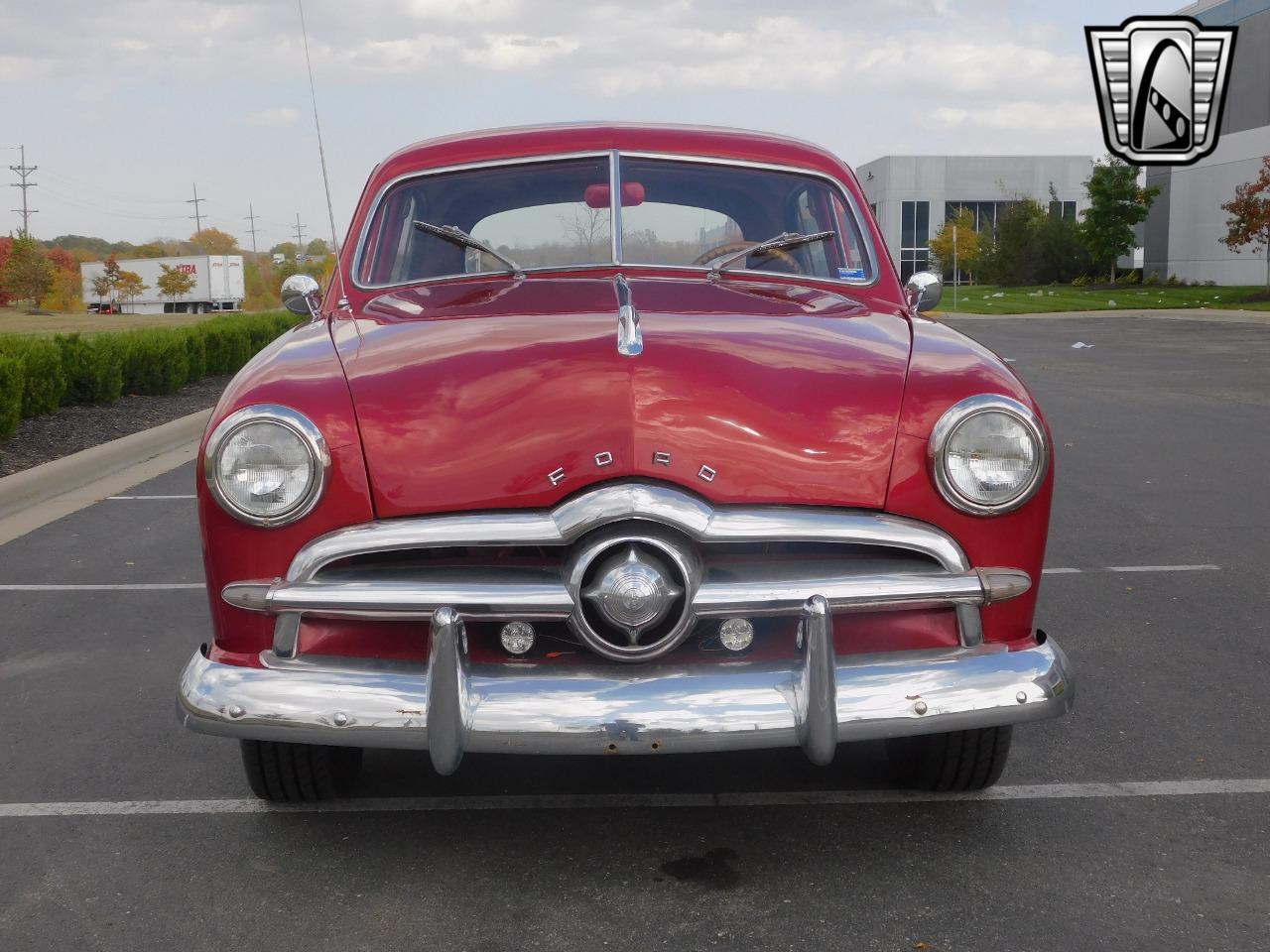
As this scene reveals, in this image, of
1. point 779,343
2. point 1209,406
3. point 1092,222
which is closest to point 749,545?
point 779,343

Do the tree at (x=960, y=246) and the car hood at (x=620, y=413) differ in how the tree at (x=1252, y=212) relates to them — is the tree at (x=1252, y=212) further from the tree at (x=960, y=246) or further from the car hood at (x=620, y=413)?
the car hood at (x=620, y=413)

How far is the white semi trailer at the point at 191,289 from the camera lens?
89175 mm

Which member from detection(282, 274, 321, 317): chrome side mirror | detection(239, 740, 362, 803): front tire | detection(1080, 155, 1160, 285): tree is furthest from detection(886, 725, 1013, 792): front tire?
detection(1080, 155, 1160, 285): tree

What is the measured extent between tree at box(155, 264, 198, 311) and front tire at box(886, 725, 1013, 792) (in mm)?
92206

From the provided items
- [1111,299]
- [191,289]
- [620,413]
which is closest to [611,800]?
[620,413]

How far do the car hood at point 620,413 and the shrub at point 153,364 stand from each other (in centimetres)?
1198

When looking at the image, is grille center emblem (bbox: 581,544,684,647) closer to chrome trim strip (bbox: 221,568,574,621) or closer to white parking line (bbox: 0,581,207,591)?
chrome trim strip (bbox: 221,568,574,621)

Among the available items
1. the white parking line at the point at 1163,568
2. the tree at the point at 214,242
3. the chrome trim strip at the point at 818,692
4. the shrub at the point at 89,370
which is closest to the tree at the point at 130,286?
the tree at the point at 214,242

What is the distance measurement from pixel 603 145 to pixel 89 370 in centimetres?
993

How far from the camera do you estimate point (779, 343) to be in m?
3.19

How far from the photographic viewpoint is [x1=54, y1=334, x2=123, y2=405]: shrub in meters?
12.9

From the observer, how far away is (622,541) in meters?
2.79

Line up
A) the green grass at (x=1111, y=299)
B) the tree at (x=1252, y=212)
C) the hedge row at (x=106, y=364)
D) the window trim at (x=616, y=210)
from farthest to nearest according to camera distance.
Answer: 1. the tree at (x=1252, y=212)
2. the green grass at (x=1111, y=299)
3. the hedge row at (x=106, y=364)
4. the window trim at (x=616, y=210)

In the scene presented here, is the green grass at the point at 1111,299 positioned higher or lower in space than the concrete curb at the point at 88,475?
lower
